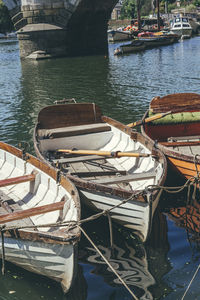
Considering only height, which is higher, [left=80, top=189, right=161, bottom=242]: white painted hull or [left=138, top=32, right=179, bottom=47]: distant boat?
[left=138, top=32, right=179, bottom=47]: distant boat

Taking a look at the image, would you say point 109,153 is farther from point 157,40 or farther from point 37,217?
point 157,40

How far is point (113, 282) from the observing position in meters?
7.88

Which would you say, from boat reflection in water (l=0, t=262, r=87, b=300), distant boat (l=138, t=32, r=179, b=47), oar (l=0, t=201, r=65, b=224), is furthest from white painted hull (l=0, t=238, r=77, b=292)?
distant boat (l=138, t=32, r=179, b=47)

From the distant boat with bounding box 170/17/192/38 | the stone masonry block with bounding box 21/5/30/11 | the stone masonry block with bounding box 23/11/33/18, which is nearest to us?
the stone masonry block with bounding box 21/5/30/11

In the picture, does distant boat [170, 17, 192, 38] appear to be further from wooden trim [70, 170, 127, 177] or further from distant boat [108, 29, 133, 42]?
wooden trim [70, 170, 127, 177]

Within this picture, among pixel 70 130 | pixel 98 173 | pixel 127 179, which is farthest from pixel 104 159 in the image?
pixel 127 179

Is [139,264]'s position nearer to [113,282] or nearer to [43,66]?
[113,282]

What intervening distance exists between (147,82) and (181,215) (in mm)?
20049

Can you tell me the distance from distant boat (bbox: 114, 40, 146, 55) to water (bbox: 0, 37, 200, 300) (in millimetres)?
1297

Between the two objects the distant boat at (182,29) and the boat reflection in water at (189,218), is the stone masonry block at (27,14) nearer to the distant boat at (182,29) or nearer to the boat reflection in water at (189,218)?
the distant boat at (182,29)

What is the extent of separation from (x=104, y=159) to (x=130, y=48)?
41.5m

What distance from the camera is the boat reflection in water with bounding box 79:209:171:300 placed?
778 cm

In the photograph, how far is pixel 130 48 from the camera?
5106 centimetres

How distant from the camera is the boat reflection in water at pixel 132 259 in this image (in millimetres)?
7782
